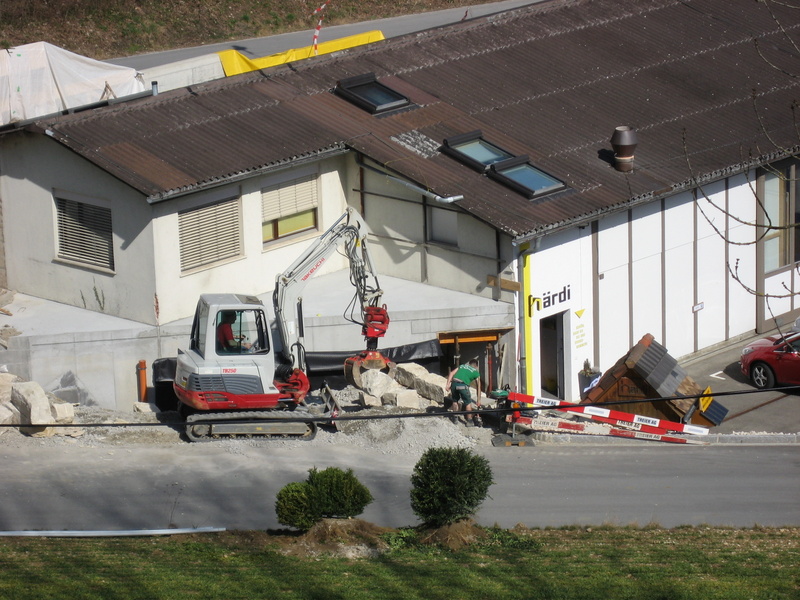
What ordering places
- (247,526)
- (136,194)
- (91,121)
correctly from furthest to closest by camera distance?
(91,121) → (136,194) → (247,526)

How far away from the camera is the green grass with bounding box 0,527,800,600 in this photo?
1641cm

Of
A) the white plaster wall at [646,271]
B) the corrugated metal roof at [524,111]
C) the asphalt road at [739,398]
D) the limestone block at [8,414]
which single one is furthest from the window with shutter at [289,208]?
the asphalt road at [739,398]

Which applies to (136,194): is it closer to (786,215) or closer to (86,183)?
(86,183)

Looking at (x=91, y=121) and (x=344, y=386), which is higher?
(x=91, y=121)

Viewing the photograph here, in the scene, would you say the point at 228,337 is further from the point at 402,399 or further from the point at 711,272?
the point at 711,272

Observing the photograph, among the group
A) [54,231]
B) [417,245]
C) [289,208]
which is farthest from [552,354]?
[54,231]

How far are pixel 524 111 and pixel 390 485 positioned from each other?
12647mm

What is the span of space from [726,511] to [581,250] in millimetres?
9048

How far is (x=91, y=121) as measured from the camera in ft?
91.8

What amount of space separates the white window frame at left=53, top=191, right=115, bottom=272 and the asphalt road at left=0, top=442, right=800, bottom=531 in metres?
5.41

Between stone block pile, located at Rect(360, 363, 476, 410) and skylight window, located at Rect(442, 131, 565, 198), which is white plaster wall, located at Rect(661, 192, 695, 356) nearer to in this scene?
skylight window, located at Rect(442, 131, 565, 198)

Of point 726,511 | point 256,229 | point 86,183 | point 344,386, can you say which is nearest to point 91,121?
point 86,183

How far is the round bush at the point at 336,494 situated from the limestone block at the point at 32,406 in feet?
23.0

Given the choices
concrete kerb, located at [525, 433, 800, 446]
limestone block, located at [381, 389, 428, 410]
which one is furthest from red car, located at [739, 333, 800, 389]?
limestone block, located at [381, 389, 428, 410]
